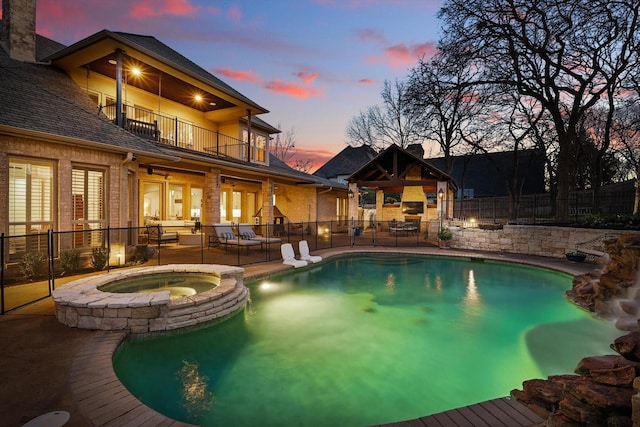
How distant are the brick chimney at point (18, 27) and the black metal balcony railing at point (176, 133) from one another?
2.77m

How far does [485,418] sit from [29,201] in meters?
10.3

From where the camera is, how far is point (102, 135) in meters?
8.79

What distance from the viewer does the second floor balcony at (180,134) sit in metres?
11.5

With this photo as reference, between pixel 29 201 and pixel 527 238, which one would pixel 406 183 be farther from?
pixel 29 201

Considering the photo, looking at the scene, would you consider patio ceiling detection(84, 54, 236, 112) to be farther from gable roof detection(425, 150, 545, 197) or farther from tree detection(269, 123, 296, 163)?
tree detection(269, 123, 296, 163)

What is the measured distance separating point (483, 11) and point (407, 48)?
711cm

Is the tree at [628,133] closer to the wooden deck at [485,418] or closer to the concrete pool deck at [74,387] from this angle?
the wooden deck at [485,418]

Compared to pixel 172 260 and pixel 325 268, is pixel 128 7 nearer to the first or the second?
pixel 172 260

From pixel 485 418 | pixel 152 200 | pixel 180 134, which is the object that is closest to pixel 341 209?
pixel 152 200

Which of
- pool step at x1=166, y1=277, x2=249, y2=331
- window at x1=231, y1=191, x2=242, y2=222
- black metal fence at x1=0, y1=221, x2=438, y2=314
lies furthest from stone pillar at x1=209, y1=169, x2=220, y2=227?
pool step at x1=166, y1=277, x2=249, y2=331

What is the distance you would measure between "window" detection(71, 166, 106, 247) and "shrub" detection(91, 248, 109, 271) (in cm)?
66

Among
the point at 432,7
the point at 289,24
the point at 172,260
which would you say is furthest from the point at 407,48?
the point at 172,260

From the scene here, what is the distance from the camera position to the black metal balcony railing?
37.6 feet

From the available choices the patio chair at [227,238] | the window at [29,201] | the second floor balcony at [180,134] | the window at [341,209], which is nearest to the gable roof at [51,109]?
the window at [29,201]
